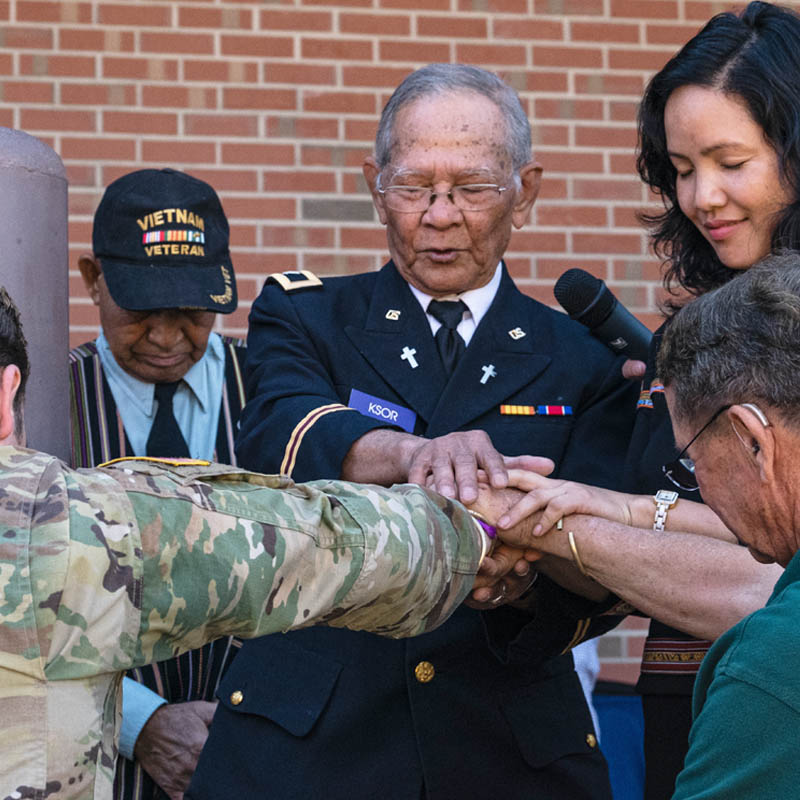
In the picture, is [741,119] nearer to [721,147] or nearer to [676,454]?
[721,147]

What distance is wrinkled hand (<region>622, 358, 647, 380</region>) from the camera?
2.81 metres

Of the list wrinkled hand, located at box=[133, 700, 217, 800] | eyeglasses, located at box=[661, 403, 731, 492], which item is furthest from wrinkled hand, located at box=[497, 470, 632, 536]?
wrinkled hand, located at box=[133, 700, 217, 800]

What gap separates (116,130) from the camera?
4.62m

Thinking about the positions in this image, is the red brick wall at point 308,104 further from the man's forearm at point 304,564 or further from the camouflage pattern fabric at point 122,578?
the camouflage pattern fabric at point 122,578

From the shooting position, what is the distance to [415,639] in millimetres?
2668

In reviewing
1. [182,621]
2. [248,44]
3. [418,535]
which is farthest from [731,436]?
[248,44]

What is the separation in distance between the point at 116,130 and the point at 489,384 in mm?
2235

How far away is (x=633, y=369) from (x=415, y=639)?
2.19 feet

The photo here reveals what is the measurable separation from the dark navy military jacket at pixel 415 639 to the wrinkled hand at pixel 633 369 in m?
0.04

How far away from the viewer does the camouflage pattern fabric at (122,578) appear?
180 cm

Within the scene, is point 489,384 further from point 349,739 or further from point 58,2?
point 58,2

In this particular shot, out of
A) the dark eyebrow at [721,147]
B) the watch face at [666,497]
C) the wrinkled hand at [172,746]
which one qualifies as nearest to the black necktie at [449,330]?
the watch face at [666,497]

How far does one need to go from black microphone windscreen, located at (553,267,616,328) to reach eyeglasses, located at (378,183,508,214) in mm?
217

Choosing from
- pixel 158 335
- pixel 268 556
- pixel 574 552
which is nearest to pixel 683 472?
pixel 574 552
